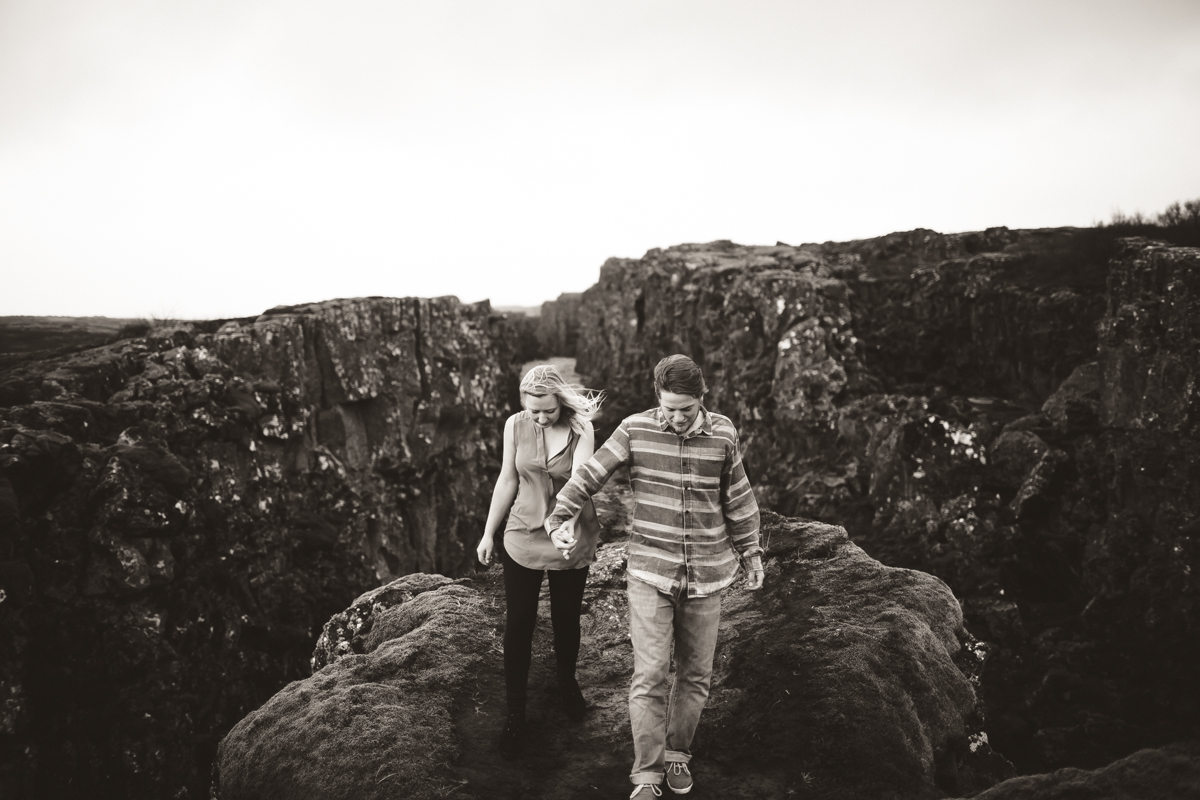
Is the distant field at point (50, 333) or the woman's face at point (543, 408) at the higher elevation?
the distant field at point (50, 333)

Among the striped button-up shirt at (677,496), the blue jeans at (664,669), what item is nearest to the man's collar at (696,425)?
the striped button-up shirt at (677,496)

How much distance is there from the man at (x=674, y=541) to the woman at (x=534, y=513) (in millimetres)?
563

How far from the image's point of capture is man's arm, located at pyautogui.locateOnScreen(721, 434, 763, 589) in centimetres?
575

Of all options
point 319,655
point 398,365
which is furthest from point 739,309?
point 319,655

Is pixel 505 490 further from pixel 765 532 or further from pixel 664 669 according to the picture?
pixel 765 532

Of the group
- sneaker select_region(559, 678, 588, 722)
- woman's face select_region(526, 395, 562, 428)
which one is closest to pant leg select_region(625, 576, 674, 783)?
sneaker select_region(559, 678, 588, 722)

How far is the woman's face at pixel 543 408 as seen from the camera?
6219 millimetres

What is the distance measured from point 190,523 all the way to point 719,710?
21.7 metres

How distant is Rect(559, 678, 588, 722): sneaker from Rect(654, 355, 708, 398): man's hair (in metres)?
2.99

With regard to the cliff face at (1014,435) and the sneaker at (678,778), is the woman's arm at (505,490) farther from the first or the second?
the cliff face at (1014,435)

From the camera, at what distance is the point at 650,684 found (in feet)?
17.8

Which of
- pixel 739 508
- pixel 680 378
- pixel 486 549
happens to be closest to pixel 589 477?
pixel 680 378

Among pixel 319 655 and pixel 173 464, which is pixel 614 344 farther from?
pixel 319 655

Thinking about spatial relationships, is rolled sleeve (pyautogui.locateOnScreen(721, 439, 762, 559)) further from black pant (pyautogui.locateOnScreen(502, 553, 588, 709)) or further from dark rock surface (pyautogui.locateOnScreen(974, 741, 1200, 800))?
dark rock surface (pyautogui.locateOnScreen(974, 741, 1200, 800))
